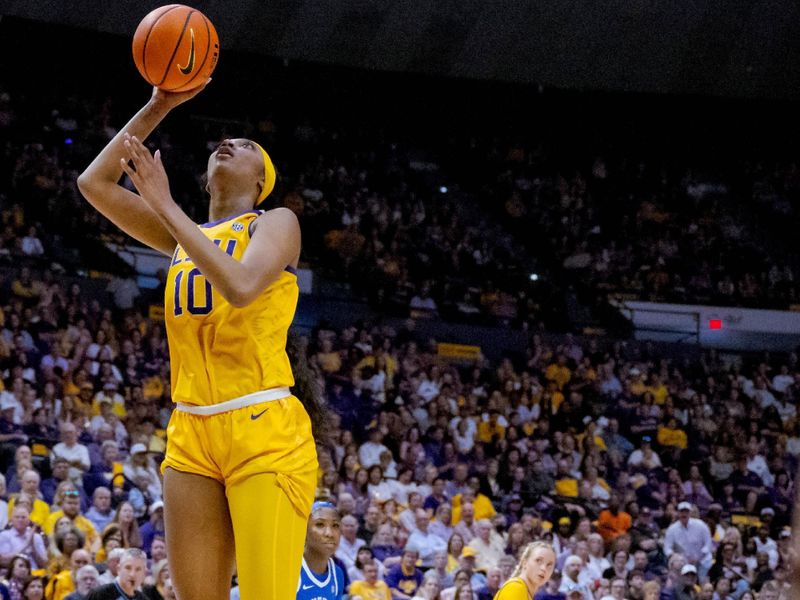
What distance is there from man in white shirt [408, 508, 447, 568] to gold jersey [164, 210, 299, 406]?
755 centimetres

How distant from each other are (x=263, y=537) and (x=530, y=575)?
3.63 m

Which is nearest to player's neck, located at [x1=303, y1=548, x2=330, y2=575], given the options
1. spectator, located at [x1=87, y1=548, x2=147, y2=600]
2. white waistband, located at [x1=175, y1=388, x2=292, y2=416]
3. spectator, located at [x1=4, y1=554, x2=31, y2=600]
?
spectator, located at [x1=87, y1=548, x2=147, y2=600]

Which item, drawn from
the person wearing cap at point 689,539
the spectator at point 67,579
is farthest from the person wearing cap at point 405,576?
the person wearing cap at point 689,539

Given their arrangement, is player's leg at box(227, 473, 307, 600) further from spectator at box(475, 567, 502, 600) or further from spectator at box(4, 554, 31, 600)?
spectator at box(475, 567, 502, 600)

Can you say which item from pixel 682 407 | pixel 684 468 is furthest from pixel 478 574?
pixel 682 407

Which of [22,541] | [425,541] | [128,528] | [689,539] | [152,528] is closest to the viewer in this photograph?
[22,541]

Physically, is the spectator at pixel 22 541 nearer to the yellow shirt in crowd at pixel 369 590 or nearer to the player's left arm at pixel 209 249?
the yellow shirt in crowd at pixel 369 590

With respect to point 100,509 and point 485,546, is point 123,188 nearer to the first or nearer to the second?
point 100,509

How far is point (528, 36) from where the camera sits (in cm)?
1833

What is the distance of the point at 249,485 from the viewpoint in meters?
3.30

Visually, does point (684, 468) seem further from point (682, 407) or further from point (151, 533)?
point (151, 533)

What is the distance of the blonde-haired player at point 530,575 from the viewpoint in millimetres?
6492

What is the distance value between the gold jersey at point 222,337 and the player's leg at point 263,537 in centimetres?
28

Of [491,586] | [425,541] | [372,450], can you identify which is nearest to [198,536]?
[491,586]
